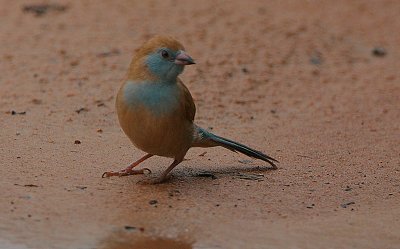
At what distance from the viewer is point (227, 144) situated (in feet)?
22.0

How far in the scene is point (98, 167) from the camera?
255 inches

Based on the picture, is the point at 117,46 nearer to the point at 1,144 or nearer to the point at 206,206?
the point at 1,144

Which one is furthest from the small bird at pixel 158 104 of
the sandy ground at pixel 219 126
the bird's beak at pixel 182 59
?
the sandy ground at pixel 219 126

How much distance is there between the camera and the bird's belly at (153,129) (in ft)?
19.4

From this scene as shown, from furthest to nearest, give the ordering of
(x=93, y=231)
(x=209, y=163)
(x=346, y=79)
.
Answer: (x=346, y=79) → (x=209, y=163) → (x=93, y=231)

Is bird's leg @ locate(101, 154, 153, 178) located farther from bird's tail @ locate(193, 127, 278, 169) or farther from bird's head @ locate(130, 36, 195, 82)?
bird's head @ locate(130, 36, 195, 82)

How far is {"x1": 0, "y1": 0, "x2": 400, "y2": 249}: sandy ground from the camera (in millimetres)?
5453

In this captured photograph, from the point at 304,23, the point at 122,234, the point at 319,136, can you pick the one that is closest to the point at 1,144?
the point at 122,234

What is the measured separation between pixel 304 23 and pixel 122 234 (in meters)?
6.66

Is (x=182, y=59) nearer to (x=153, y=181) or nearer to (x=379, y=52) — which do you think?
(x=153, y=181)

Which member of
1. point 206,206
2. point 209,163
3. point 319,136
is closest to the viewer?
point 206,206

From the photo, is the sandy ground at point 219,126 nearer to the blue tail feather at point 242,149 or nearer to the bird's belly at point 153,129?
the blue tail feather at point 242,149

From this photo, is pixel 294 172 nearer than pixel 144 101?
No

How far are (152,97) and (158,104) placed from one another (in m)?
0.06
